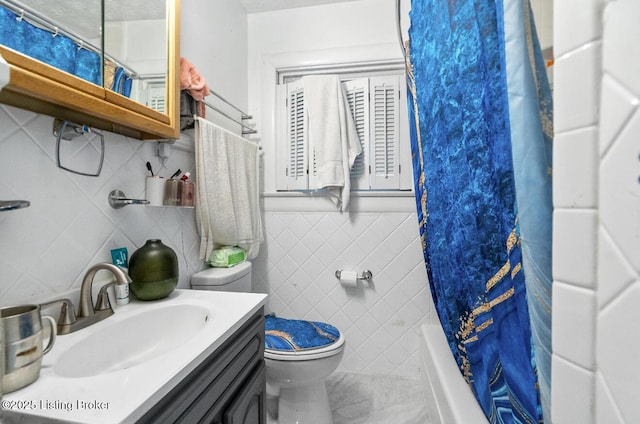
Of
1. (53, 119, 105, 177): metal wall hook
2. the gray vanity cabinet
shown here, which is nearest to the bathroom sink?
the gray vanity cabinet

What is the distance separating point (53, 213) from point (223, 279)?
2.22 feet

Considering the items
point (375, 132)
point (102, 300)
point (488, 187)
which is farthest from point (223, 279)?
point (375, 132)

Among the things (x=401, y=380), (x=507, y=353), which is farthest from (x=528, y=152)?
(x=401, y=380)

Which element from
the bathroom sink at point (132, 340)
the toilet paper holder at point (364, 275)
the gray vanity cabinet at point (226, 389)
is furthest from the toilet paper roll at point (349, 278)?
the bathroom sink at point (132, 340)

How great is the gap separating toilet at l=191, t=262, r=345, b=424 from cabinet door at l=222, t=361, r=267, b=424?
10.6 inches

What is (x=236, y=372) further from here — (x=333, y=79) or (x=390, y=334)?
(x=333, y=79)

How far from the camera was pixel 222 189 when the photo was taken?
1.39 m

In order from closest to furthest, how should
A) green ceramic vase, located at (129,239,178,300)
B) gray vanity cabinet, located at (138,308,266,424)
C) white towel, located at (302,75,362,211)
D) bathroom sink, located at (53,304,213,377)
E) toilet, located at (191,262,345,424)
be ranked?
1. gray vanity cabinet, located at (138,308,266,424)
2. bathroom sink, located at (53,304,213,377)
3. green ceramic vase, located at (129,239,178,300)
4. toilet, located at (191,262,345,424)
5. white towel, located at (302,75,362,211)

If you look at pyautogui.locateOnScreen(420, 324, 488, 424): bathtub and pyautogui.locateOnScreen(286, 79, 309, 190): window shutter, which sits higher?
pyautogui.locateOnScreen(286, 79, 309, 190): window shutter

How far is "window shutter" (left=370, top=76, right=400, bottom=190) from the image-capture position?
1.74 metres

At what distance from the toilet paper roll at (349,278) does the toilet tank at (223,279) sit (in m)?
0.58

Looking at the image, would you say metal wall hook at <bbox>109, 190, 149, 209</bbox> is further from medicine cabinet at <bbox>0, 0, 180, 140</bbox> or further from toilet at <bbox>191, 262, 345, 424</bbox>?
toilet at <bbox>191, 262, 345, 424</bbox>

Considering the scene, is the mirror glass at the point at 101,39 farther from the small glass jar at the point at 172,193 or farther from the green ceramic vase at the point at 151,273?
the green ceramic vase at the point at 151,273

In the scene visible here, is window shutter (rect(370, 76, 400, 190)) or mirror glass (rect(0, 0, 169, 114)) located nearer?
mirror glass (rect(0, 0, 169, 114))
